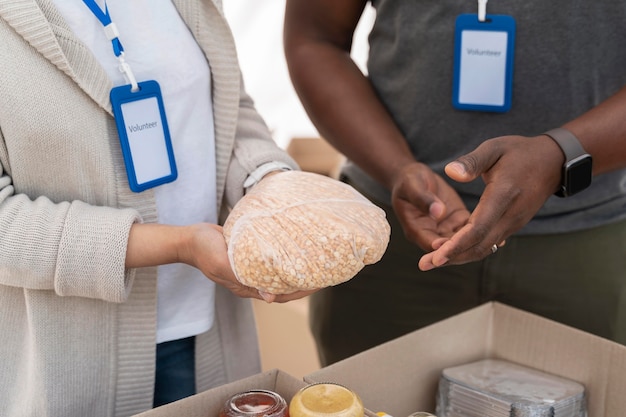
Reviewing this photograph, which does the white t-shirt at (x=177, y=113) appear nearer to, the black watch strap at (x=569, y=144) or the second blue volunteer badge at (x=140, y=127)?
the second blue volunteer badge at (x=140, y=127)

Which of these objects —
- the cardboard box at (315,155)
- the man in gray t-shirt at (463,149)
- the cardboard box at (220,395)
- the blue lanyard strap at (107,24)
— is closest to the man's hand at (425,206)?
the man in gray t-shirt at (463,149)

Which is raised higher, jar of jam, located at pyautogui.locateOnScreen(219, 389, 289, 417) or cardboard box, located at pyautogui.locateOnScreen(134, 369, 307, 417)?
jar of jam, located at pyautogui.locateOnScreen(219, 389, 289, 417)

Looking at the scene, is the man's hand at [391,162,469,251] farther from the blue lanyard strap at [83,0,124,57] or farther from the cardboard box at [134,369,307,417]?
the blue lanyard strap at [83,0,124,57]

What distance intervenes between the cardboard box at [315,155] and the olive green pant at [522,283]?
1.17 m

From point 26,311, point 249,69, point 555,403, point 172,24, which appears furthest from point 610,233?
point 249,69

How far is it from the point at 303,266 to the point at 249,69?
2083 mm

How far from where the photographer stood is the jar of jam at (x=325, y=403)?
2.51ft

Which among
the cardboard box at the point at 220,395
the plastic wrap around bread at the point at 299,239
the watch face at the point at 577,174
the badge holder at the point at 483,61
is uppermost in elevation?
the badge holder at the point at 483,61

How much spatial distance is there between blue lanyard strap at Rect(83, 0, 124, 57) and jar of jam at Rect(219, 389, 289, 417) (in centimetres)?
47

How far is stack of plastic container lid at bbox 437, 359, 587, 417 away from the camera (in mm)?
940

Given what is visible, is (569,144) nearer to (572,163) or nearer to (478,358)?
(572,163)

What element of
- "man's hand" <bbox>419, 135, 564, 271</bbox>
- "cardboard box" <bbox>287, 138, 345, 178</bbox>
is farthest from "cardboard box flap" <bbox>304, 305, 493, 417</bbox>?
"cardboard box" <bbox>287, 138, 345, 178</bbox>

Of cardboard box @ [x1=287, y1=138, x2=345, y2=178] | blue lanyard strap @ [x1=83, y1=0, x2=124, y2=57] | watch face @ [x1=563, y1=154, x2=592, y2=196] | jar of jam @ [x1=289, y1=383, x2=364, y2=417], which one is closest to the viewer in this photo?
jar of jam @ [x1=289, y1=383, x2=364, y2=417]

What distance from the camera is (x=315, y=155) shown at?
2625 millimetres
